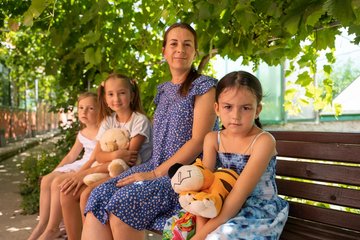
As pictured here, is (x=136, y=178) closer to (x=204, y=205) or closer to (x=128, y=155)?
(x=128, y=155)

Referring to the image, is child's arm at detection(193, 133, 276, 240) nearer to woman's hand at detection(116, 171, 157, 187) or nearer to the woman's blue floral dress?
the woman's blue floral dress

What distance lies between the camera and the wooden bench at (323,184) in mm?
2146

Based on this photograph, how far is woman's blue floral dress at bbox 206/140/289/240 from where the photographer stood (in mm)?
1902

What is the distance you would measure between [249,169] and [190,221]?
1.12ft

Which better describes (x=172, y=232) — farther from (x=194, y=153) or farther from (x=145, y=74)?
(x=145, y=74)

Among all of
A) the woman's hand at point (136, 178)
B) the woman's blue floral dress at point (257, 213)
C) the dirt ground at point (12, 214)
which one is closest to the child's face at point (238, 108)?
the woman's blue floral dress at point (257, 213)

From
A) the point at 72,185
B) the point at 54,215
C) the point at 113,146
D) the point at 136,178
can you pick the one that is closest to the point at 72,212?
the point at 72,185

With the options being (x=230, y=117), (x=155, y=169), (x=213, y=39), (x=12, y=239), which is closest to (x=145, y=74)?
(x=213, y=39)

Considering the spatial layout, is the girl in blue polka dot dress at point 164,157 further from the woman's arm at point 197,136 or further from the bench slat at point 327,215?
the bench slat at point 327,215

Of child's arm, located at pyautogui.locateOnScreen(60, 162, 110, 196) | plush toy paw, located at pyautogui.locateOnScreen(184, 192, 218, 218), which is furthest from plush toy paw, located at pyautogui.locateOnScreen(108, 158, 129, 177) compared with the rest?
plush toy paw, located at pyautogui.locateOnScreen(184, 192, 218, 218)

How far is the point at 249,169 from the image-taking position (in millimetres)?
1999

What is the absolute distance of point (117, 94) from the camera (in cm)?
308

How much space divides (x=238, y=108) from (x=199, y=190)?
0.40m

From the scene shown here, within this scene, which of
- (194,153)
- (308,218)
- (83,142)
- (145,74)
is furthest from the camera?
(145,74)
